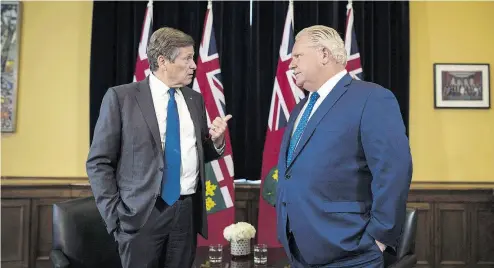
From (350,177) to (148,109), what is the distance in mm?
857

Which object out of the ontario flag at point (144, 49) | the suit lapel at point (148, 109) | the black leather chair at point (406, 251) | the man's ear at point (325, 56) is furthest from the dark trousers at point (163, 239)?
the ontario flag at point (144, 49)

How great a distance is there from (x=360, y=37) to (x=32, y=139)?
3.16 metres

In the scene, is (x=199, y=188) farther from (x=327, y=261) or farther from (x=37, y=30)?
(x=37, y=30)

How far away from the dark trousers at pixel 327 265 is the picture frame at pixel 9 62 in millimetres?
3496

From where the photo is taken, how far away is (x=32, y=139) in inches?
166

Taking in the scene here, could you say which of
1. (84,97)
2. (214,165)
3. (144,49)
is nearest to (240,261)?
(214,165)

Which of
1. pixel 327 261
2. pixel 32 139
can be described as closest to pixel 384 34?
pixel 327 261

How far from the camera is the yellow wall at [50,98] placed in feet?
13.8

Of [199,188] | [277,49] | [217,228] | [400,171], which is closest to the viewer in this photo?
[400,171]

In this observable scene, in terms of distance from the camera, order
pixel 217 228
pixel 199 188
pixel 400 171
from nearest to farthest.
→ pixel 400 171
pixel 199 188
pixel 217 228

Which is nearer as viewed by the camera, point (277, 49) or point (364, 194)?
point (364, 194)

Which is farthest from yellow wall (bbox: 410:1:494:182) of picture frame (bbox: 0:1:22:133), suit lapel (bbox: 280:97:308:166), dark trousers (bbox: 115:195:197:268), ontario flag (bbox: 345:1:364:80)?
picture frame (bbox: 0:1:22:133)

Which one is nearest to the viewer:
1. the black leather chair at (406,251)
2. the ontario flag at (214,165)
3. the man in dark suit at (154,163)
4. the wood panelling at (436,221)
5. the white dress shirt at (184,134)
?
the man in dark suit at (154,163)

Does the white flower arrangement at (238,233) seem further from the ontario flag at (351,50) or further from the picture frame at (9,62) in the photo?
the picture frame at (9,62)
